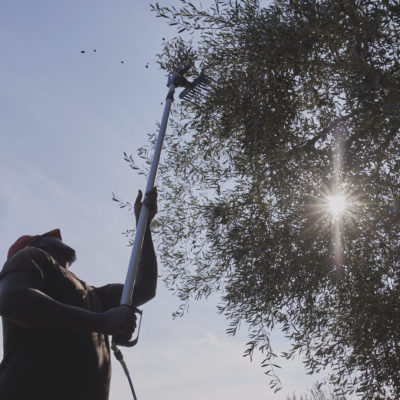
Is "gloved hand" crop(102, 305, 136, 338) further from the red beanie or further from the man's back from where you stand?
the red beanie

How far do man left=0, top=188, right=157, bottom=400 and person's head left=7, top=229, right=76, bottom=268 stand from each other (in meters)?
0.32

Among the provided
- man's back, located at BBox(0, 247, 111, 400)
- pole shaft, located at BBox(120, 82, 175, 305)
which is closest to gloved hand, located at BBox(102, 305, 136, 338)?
pole shaft, located at BBox(120, 82, 175, 305)

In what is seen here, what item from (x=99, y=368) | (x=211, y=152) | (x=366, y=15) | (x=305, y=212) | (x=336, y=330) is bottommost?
(x=99, y=368)

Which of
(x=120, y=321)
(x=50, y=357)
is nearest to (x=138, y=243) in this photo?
(x=120, y=321)

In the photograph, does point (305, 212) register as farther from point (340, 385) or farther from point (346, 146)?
point (340, 385)

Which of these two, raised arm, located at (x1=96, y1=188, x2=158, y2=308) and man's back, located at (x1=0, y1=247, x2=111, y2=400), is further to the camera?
raised arm, located at (x1=96, y1=188, x2=158, y2=308)

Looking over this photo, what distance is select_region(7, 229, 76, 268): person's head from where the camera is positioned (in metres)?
3.90

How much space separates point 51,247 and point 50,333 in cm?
99

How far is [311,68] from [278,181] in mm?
2277

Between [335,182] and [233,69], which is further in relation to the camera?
[233,69]

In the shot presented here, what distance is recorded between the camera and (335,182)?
7949mm

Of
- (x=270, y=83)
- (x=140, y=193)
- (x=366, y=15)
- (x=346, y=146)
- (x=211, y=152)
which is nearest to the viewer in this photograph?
(x=140, y=193)

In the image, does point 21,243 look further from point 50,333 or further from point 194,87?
point 194,87

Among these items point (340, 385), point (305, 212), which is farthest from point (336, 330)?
point (305, 212)
